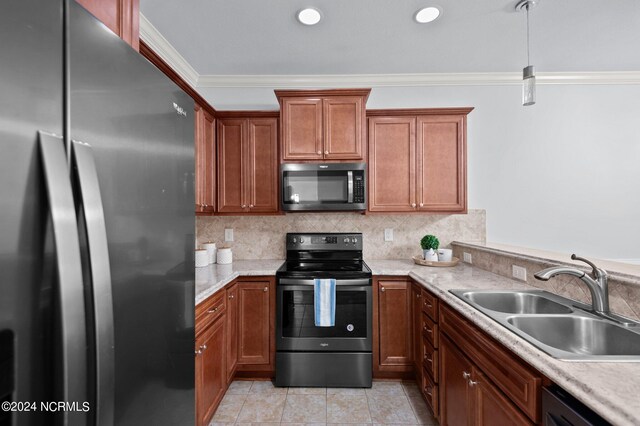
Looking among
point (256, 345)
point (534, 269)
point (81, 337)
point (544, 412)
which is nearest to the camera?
point (81, 337)

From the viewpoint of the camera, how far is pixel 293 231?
2.97 meters

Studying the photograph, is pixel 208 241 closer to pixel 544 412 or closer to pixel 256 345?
pixel 256 345

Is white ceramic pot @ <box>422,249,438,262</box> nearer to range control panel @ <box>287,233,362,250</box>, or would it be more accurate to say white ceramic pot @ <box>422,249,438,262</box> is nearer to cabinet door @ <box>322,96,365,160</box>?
range control panel @ <box>287,233,362,250</box>

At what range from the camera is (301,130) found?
257 cm

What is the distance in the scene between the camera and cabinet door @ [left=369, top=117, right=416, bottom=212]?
105 inches

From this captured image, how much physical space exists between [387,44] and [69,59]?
242cm

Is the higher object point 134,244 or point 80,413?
point 134,244

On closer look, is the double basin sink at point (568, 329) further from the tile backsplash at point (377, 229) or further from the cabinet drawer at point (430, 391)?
the tile backsplash at point (377, 229)

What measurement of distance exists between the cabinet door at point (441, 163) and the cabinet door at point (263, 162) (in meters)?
1.34

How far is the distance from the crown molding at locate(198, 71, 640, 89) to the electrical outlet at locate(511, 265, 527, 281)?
6.55 ft

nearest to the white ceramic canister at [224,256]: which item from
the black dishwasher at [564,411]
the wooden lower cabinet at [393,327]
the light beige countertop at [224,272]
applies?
the light beige countertop at [224,272]

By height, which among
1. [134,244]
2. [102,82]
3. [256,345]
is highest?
[102,82]

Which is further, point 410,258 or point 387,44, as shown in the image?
point 410,258

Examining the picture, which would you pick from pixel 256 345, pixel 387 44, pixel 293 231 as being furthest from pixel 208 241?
pixel 387 44
